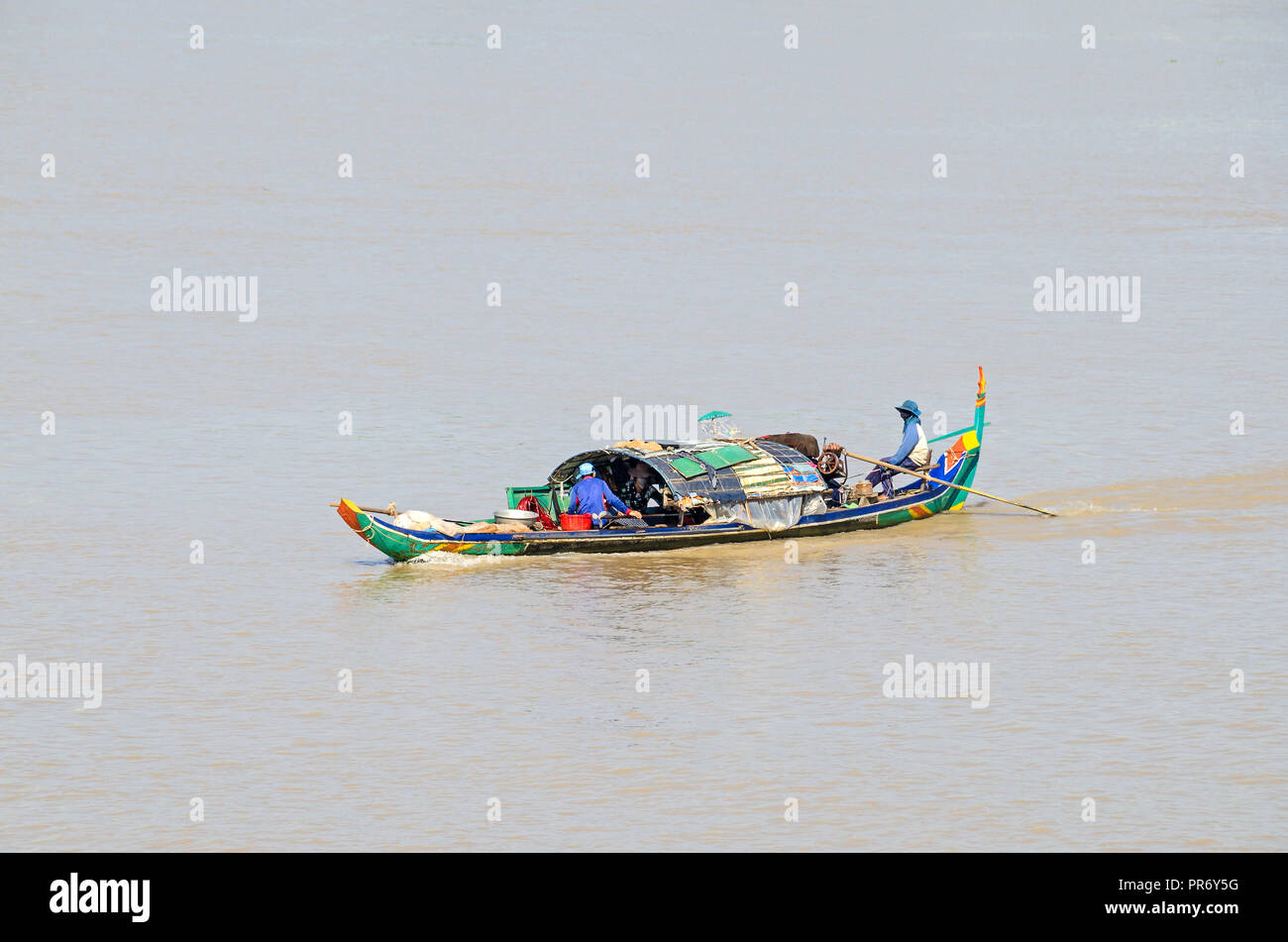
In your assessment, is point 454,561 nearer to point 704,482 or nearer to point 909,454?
point 704,482

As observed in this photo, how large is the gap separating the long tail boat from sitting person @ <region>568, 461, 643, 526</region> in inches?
11.0

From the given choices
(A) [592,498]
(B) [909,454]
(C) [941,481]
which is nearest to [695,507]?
(A) [592,498]

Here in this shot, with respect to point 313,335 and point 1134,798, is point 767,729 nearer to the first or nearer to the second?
point 1134,798

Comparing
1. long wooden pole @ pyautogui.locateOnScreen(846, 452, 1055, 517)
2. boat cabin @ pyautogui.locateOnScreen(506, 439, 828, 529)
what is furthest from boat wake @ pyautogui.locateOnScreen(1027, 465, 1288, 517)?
boat cabin @ pyautogui.locateOnScreen(506, 439, 828, 529)

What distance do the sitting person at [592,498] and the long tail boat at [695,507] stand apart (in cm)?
28

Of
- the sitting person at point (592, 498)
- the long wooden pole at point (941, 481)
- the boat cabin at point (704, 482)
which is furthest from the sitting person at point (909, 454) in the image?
the sitting person at point (592, 498)

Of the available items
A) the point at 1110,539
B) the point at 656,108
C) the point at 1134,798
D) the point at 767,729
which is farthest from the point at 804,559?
the point at 656,108

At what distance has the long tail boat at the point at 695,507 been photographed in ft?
86.2

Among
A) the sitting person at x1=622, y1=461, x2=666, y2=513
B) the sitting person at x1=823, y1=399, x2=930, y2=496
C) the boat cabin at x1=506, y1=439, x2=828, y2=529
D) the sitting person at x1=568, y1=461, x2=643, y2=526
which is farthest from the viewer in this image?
the sitting person at x1=823, y1=399, x2=930, y2=496

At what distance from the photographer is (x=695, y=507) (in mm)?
27312

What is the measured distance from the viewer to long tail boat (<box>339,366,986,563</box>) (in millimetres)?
26266

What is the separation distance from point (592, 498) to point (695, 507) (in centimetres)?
150

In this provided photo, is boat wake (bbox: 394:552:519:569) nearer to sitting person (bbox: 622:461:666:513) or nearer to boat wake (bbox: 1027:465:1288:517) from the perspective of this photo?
sitting person (bbox: 622:461:666:513)

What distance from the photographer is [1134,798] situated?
57.4ft
